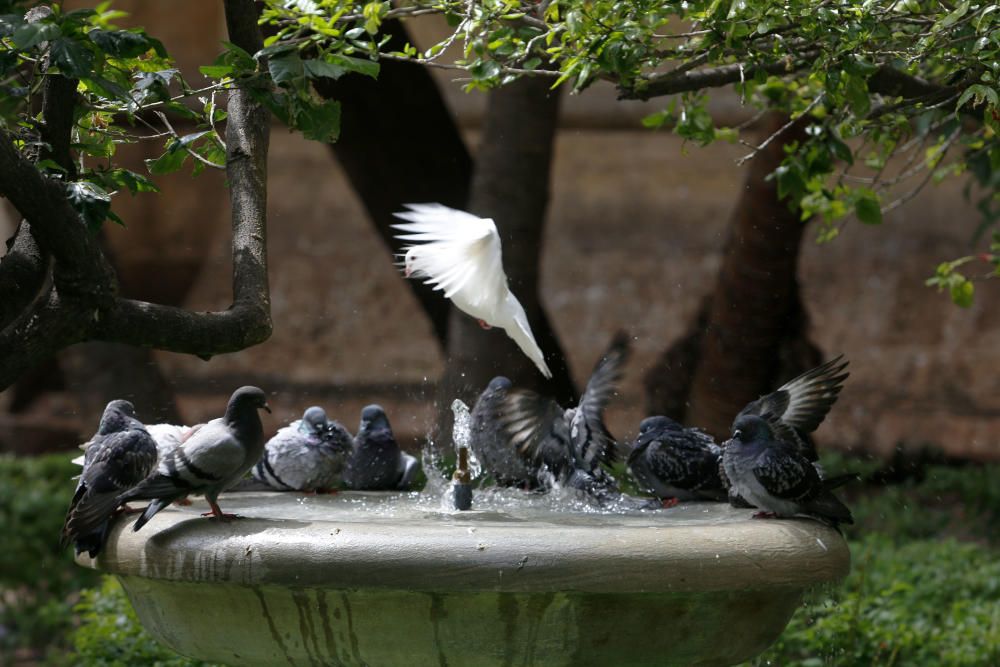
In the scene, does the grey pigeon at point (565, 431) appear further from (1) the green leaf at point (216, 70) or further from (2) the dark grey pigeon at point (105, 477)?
(1) the green leaf at point (216, 70)

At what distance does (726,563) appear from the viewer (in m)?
2.81

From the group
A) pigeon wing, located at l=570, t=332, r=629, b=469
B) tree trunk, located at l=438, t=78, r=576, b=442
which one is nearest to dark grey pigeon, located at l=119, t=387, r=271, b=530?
pigeon wing, located at l=570, t=332, r=629, b=469

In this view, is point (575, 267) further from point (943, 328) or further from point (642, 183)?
point (943, 328)

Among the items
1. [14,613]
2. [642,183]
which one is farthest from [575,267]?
[14,613]

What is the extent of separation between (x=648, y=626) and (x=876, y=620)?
206cm

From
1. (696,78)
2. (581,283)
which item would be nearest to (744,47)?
(696,78)

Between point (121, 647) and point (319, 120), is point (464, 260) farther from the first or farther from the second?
point (121, 647)

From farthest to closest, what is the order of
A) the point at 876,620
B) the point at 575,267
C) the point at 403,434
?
1. the point at 575,267
2. the point at 403,434
3. the point at 876,620

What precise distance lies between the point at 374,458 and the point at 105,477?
129 cm

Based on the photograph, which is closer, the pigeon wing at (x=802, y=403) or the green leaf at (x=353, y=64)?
the green leaf at (x=353, y=64)

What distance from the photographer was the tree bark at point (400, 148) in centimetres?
704

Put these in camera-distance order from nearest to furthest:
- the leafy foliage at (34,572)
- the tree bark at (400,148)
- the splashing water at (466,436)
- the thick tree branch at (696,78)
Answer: the thick tree branch at (696,78), the splashing water at (466,436), the leafy foliage at (34,572), the tree bark at (400,148)

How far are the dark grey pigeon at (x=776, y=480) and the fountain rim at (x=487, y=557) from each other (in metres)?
0.30

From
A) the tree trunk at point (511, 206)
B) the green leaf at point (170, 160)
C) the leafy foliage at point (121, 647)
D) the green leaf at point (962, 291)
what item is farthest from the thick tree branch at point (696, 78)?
the tree trunk at point (511, 206)
